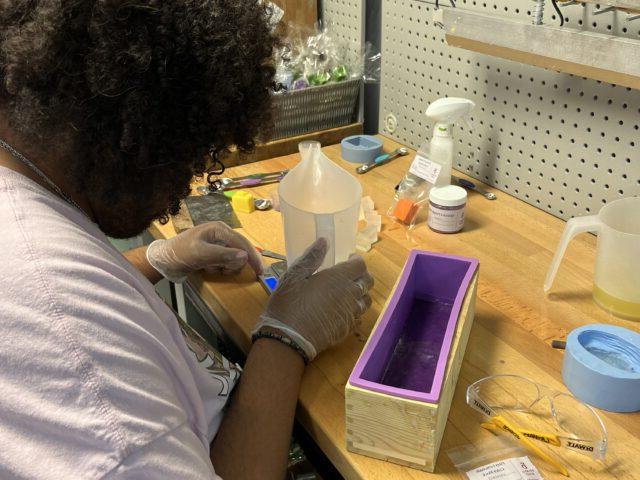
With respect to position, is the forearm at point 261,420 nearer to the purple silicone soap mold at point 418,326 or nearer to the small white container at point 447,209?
the purple silicone soap mold at point 418,326

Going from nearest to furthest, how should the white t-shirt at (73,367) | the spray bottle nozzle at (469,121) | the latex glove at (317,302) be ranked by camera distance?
the white t-shirt at (73,367) → the latex glove at (317,302) → the spray bottle nozzle at (469,121)

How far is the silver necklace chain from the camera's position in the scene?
637 millimetres

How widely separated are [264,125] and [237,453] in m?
0.43

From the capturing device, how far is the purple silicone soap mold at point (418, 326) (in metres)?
0.77

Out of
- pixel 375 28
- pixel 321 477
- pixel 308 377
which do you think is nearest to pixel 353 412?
pixel 308 377

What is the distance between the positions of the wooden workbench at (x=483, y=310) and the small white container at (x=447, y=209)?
2 cm

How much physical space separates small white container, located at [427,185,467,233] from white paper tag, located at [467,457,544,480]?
0.57 metres

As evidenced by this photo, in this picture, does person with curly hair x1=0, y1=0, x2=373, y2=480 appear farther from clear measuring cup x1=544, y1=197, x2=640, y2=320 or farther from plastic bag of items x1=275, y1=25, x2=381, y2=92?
plastic bag of items x1=275, y1=25, x2=381, y2=92

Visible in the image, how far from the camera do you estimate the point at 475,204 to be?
129 centimetres

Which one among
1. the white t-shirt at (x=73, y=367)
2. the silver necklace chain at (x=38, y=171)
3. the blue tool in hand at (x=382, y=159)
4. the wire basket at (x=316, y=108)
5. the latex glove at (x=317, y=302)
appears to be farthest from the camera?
the wire basket at (x=316, y=108)

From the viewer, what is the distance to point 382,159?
1501 millimetres

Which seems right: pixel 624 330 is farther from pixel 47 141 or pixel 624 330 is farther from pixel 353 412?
pixel 47 141

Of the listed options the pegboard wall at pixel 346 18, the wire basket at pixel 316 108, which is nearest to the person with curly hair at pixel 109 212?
the wire basket at pixel 316 108

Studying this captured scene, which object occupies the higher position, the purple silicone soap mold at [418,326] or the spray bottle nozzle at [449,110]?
the spray bottle nozzle at [449,110]
